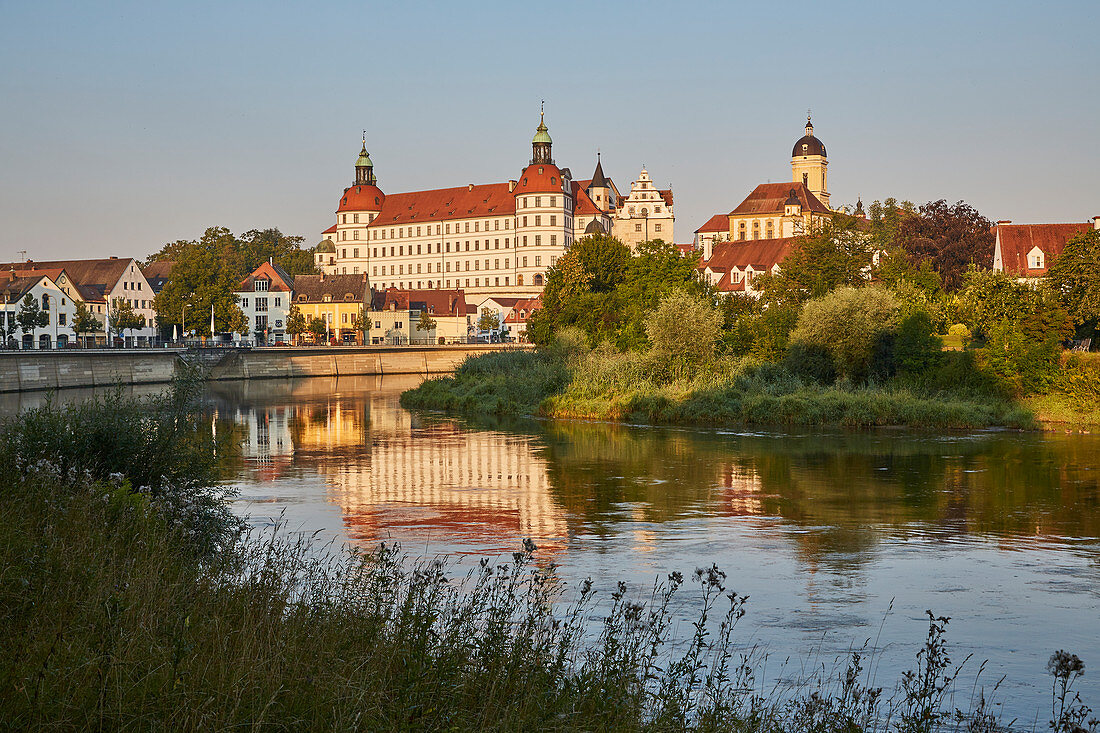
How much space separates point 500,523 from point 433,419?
27666mm

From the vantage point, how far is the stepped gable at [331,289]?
135m

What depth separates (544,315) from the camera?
65.2 metres

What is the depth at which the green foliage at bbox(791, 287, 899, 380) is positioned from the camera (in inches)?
1785

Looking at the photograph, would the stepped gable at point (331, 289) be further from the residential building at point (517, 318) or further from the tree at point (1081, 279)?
the tree at point (1081, 279)

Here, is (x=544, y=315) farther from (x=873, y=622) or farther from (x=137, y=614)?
(x=137, y=614)

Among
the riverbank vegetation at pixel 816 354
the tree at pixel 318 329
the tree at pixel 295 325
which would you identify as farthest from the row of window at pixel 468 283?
the riverbank vegetation at pixel 816 354

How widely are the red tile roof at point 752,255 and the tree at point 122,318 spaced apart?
6549cm

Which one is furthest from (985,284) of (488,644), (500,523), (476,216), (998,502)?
(476,216)

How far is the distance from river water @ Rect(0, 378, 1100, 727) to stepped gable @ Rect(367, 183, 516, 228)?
126 meters

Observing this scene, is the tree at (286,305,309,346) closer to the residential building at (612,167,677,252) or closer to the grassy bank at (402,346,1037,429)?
the residential building at (612,167,677,252)

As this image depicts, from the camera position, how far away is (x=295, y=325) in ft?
411

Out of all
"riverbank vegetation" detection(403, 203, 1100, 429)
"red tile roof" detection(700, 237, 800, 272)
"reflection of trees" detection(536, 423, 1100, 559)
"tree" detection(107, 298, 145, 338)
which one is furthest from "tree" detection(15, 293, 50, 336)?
"reflection of trees" detection(536, 423, 1100, 559)

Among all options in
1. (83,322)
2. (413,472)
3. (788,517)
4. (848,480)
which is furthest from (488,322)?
(788,517)

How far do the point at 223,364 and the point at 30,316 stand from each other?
23242 mm
